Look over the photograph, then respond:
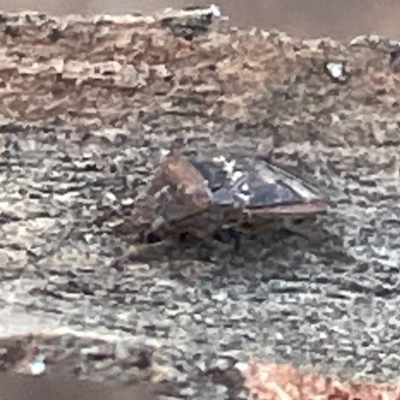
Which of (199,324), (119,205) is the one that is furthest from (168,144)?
(199,324)

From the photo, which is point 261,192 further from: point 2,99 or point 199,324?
point 2,99
